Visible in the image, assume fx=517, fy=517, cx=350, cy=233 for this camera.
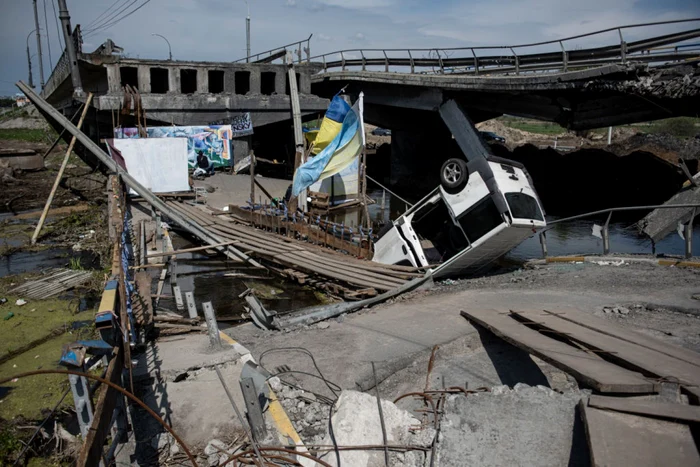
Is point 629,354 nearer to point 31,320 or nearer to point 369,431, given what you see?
point 369,431

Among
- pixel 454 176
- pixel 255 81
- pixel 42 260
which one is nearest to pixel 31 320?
pixel 42 260

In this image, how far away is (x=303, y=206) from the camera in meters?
18.9

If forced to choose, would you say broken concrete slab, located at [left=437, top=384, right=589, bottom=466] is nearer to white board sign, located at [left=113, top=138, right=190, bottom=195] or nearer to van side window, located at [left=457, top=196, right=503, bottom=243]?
van side window, located at [left=457, top=196, right=503, bottom=243]

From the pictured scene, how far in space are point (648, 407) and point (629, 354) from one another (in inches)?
54.9

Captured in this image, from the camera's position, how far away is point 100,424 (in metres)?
3.95

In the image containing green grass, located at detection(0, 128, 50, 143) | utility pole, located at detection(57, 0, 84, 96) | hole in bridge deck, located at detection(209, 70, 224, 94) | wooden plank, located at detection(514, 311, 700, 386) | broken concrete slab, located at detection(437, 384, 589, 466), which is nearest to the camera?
broken concrete slab, located at detection(437, 384, 589, 466)

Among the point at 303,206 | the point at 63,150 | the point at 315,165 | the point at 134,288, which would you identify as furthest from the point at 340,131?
the point at 63,150

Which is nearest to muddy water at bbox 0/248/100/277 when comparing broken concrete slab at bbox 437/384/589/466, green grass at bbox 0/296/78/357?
green grass at bbox 0/296/78/357

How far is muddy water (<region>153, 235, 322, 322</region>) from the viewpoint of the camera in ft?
42.5

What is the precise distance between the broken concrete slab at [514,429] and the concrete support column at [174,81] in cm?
2836

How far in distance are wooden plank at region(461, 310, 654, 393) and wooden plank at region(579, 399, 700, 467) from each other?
47 centimetres

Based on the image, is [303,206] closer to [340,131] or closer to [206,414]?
[340,131]

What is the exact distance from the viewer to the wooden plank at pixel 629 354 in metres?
5.61

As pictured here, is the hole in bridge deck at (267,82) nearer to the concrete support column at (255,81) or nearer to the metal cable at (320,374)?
the concrete support column at (255,81)
